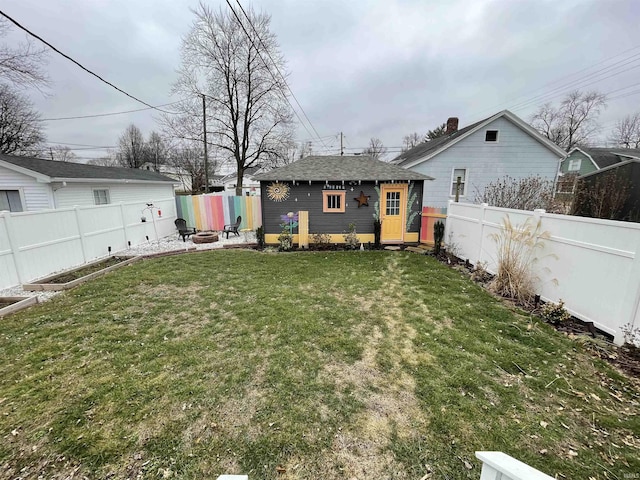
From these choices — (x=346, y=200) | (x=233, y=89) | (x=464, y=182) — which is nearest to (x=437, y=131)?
(x=464, y=182)

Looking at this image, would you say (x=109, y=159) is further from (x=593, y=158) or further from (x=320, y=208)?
(x=593, y=158)

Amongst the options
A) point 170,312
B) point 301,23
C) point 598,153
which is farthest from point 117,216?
point 598,153

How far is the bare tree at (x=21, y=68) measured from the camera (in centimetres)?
1006

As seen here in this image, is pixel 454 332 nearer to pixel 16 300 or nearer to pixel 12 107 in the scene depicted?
pixel 16 300

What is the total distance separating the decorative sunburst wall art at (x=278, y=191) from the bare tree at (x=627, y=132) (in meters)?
46.0

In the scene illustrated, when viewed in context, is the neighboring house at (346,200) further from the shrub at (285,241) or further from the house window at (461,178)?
the house window at (461,178)

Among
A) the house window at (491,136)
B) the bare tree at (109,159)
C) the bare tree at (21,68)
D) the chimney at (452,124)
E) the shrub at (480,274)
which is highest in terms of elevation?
the bare tree at (109,159)

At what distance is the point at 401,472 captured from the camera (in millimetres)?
1878

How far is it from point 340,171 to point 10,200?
11.5m

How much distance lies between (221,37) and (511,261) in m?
19.4

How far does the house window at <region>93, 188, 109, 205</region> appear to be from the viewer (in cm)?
1116

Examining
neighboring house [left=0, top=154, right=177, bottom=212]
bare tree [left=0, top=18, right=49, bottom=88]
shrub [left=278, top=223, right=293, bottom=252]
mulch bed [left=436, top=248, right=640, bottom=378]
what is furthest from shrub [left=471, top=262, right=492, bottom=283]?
bare tree [left=0, top=18, right=49, bottom=88]

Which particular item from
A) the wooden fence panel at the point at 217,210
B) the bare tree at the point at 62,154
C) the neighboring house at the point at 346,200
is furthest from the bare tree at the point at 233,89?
the bare tree at the point at 62,154

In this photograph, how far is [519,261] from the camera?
4930 millimetres
